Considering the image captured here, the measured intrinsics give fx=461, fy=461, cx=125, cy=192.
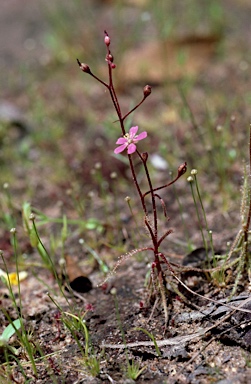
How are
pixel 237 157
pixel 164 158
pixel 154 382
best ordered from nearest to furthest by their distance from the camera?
pixel 154 382 → pixel 237 157 → pixel 164 158

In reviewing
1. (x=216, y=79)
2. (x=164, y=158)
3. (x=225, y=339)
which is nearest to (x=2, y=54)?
(x=216, y=79)

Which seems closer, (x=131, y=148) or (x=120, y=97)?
(x=131, y=148)

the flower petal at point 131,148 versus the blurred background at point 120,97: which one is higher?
the blurred background at point 120,97

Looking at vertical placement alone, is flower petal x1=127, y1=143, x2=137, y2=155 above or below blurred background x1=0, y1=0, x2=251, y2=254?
below

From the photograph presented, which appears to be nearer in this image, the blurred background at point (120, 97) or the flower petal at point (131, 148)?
the flower petal at point (131, 148)

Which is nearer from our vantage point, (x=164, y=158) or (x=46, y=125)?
(x=164, y=158)

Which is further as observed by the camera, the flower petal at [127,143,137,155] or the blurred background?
the blurred background

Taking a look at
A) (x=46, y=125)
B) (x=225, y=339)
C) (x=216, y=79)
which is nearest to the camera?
(x=225, y=339)

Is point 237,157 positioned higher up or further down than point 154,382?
higher up

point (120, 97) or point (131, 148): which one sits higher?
point (120, 97)

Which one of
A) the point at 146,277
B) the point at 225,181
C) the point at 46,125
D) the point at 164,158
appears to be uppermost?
the point at 46,125

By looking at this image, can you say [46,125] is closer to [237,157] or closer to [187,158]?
[187,158]
